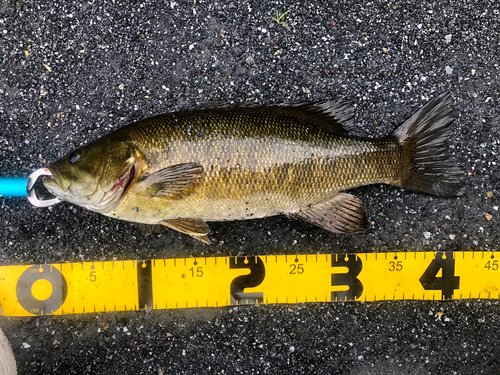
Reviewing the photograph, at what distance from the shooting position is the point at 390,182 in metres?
2.22

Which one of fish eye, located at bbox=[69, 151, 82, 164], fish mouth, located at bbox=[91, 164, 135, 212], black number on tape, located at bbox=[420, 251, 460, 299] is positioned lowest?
black number on tape, located at bbox=[420, 251, 460, 299]

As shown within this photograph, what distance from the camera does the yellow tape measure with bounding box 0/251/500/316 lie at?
2.37 m

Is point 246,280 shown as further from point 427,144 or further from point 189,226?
point 427,144

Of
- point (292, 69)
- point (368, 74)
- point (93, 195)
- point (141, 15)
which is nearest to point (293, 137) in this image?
point (292, 69)

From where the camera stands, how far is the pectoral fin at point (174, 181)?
195 cm

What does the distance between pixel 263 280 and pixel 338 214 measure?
73 cm

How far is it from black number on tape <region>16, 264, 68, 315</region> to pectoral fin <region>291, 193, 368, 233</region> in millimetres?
1763

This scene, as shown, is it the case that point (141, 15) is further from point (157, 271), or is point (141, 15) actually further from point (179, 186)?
point (157, 271)

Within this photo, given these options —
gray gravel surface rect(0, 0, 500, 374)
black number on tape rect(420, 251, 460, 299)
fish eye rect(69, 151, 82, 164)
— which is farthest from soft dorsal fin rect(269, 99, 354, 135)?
fish eye rect(69, 151, 82, 164)

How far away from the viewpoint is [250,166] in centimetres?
203

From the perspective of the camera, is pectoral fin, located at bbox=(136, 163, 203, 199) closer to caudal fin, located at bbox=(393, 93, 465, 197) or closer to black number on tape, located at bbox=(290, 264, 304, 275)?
black number on tape, located at bbox=(290, 264, 304, 275)

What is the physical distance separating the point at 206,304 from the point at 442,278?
1.73 m

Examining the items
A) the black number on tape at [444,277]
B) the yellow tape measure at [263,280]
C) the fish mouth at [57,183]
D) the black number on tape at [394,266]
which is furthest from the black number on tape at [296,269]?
the fish mouth at [57,183]

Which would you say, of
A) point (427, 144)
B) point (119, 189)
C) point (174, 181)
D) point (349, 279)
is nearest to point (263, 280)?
point (349, 279)
